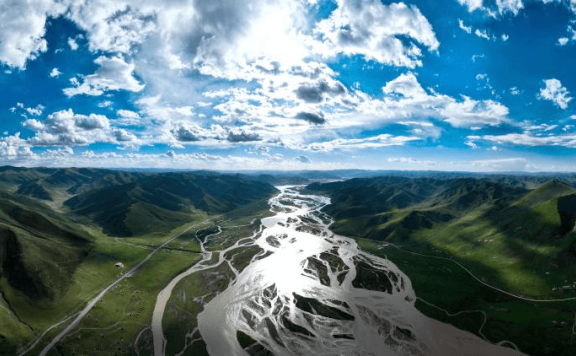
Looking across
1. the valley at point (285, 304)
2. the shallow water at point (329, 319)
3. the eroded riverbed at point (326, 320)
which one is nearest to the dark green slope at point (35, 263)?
the valley at point (285, 304)

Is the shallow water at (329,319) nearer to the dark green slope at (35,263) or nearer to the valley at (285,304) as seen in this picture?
the valley at (285,304)

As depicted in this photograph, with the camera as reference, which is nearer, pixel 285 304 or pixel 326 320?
pixel 326 320

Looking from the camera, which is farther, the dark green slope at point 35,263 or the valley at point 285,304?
the dark green slope at point 35,263

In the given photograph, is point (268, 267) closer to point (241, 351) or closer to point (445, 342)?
point (241, 351)

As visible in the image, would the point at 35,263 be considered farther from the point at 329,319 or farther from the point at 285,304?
the point at 329,319

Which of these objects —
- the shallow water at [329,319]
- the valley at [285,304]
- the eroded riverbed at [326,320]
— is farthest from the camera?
the valley at [285,304]

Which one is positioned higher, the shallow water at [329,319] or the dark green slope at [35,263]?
the dark green slope at [35,263]

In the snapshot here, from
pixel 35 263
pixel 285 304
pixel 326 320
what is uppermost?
pixel 35 263

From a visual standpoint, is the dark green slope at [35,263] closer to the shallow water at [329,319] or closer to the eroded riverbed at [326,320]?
the eroded riverbed at [326,320]

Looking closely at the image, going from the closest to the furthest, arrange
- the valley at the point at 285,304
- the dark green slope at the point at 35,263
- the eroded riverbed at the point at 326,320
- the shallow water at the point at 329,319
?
the eroded riverbed at the point at 326,320, the shallow water at the point at 329,319, the valley at the point at 285,304, the dark green slope at the point at 35,263

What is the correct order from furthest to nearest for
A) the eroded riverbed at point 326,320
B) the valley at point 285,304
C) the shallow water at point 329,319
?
the valley at point 285,304 → the shallow water at point 329,319 → the eroded riverbed at point 326,320

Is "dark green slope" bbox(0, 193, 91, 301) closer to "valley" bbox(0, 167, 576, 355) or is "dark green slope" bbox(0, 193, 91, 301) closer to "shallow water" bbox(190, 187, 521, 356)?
"valley" bbox(0, 167, 576, 355)

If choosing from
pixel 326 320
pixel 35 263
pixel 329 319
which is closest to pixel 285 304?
pixel 326 320
